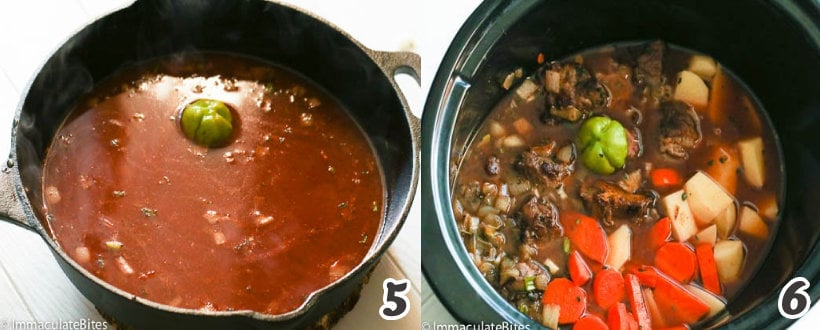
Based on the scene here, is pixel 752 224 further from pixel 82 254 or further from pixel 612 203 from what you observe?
pixel 82 254

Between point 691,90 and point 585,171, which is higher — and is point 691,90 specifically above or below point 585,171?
above

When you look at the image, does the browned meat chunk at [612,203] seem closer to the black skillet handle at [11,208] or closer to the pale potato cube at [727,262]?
the pale potato cube at [727,262]

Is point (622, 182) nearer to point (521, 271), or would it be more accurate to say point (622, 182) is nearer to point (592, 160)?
point (592, 160)

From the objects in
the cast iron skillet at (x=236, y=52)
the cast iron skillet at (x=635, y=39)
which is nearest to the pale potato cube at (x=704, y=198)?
the cast iron skillet at (x=635, y=39)

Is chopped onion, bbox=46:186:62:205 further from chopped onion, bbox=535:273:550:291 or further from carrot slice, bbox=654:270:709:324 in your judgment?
carrot slice, bbox=654:270:709:324

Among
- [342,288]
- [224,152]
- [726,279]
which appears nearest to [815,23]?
[726,279]

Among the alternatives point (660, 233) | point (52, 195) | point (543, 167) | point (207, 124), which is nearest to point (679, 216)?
point (660, 233)
